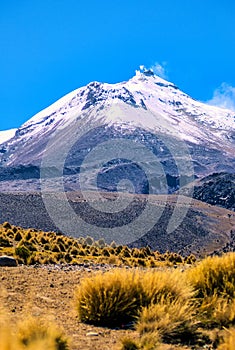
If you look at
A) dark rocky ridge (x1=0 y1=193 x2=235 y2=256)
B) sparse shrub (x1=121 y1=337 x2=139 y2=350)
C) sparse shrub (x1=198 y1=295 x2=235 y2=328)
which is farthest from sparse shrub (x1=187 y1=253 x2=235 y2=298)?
dark rocky ridge (x1=0 y1=193 x2=235 y2=256)

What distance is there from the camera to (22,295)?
970 cm

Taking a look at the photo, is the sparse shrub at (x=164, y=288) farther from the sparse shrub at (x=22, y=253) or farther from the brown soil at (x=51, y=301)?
the sparse shrub at (x=22, y=253)

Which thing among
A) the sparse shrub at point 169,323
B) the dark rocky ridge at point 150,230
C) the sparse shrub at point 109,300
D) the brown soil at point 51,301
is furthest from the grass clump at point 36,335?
the dark rocky ridge at point 150,230

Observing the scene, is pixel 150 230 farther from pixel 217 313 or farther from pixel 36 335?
pixel 36 335

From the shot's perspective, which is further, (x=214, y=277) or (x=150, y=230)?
(x=150, y=230)

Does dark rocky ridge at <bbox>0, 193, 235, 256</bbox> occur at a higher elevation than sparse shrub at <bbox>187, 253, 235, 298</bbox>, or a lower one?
higher

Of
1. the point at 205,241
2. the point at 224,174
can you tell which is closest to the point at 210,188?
the point at 224,174

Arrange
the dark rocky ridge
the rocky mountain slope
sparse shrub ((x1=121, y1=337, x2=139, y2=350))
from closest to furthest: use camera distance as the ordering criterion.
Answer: sparse shrub ((x1=121, y1=337, x2=139, y2=350)), the dark rocky ridge, the rocky mountain slope

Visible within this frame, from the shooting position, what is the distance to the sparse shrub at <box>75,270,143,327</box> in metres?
8.12

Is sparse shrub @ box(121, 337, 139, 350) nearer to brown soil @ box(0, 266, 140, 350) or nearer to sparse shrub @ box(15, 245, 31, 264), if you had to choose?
brown soil @ box(0, 266, 140, 350)

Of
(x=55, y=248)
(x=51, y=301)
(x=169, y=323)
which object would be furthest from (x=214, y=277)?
(x=55, y=248)

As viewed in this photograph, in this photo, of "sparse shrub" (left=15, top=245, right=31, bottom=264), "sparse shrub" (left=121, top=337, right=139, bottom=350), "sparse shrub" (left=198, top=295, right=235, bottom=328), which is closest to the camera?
"sparse shrub" (left=121, top=337, right=139, bottom=350)

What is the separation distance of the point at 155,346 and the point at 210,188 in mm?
178360

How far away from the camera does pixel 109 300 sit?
8.12 metres
